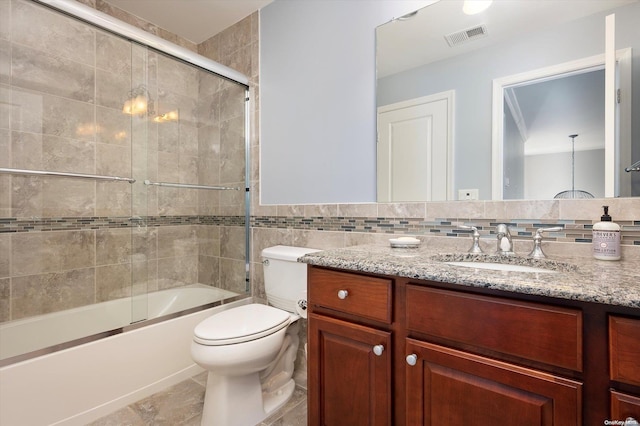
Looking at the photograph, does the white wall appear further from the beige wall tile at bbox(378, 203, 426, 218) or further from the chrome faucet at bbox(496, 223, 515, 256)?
the chrome faucet at bbox(496, 223, 515, 256)

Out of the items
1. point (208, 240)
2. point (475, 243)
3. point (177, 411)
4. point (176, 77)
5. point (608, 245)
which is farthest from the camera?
point (208, 240)

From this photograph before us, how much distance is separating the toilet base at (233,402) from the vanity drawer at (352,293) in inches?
26.7

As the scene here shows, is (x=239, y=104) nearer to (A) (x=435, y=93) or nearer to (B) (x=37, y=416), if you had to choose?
(A) (x=435, y=93)

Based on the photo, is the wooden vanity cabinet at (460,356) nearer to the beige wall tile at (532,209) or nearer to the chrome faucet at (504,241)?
the chrome faucet at (504,241)

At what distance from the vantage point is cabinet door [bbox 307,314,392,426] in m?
0.92

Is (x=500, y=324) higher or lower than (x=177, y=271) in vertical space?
higher

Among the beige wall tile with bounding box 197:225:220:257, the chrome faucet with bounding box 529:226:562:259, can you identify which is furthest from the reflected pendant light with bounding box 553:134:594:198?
the beige wall tile with bounding box 197:225:220:257

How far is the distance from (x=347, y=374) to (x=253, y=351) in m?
0.52

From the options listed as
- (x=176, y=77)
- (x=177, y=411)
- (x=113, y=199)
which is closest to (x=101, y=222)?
(x=113, y=199)

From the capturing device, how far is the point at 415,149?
4.87 feet

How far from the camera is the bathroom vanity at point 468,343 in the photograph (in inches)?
24.4

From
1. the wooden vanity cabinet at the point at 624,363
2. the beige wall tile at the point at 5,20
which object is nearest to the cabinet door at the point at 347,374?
the wooden vanity cabinet at the point at 624,363

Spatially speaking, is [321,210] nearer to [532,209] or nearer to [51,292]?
[532,209]

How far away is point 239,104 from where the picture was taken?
7.38 ft
